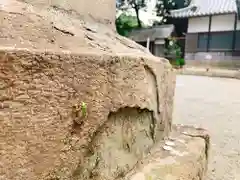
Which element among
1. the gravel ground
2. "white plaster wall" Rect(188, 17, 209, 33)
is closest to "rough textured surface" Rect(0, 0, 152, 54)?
the gravel ground

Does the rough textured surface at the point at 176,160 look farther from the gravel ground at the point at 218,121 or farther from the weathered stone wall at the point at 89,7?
the weathered stone wall at the point at 89,7

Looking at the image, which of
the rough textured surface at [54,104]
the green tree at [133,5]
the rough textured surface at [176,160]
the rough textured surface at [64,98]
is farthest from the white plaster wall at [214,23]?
the rough textured surface at [54,104]

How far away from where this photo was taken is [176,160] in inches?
46.2

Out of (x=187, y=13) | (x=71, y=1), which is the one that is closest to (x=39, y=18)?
(x=71, y=1)

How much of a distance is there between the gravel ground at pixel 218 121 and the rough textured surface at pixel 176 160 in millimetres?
529

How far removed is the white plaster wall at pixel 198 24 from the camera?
12.9m

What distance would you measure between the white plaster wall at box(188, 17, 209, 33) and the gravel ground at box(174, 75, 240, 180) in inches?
305

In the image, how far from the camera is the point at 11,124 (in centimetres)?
68

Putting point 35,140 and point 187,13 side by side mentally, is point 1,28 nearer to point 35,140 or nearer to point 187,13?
point 35,140

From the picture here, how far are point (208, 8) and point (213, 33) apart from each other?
1.29 meters

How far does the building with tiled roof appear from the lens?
466 inches

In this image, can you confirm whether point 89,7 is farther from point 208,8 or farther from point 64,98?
point 208,8

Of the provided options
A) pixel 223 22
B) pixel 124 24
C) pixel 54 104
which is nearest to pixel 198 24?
pixel 223 22

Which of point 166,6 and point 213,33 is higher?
point 166,6
